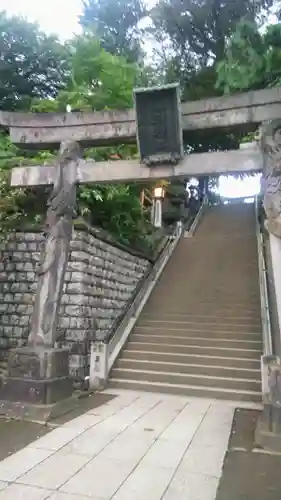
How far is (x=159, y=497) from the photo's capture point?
3.30m

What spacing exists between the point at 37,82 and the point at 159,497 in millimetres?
14882

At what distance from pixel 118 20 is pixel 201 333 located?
56.3 feet

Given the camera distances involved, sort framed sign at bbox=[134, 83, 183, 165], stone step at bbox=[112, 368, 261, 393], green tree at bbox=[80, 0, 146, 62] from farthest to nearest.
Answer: green tree at bbox=[80, 0, 146, 62]
stone step at bbox=[112, 368, 261, 393]
framed sign at bbox=[134, 83, 183, 165]

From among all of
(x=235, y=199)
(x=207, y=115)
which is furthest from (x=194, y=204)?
(x=207, y=115)

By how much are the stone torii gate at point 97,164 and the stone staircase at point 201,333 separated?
7.57 ft

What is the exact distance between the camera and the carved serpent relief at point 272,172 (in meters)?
5.43

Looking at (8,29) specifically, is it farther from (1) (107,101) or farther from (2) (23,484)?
(2) (23,484)

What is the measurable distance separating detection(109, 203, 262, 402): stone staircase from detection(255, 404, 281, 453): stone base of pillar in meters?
2.26

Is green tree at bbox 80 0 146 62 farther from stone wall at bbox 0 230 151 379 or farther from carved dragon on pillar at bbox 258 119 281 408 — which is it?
carved dragon on pillar at bbox 258 119 281 408

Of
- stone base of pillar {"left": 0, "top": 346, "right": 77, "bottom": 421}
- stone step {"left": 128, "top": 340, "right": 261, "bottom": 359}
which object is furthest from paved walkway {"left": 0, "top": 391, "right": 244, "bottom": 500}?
stone step {"left": 128, "top": 340, "right": 261, "bottom": 359}

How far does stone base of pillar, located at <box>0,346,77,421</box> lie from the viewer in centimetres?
574

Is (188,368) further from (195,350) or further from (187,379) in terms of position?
(195,350)

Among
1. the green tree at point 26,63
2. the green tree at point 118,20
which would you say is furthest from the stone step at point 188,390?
the green tree at point 118,20

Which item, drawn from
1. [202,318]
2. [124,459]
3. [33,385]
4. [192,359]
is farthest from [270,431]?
[202,318]
